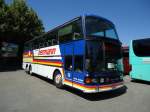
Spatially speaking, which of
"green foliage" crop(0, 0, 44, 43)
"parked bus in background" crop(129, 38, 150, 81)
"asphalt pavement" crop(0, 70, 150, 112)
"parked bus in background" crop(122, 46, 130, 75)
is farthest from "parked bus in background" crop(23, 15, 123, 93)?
"green foliage" crop(0, 0, 44, 43)

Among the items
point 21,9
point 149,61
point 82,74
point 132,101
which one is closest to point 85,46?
point 82,74

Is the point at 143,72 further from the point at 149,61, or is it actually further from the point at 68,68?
the point at 68,68

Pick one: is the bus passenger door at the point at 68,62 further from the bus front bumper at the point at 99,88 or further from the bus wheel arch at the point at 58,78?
the bus front bumper at the point at 99,88

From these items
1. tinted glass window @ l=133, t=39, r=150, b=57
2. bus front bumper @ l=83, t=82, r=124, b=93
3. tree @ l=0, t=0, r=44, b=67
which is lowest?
bus front bumper @ l=83, t=82, r=124, b=93

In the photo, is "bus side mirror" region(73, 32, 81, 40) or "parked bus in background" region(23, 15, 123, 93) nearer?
"parked bus in background" region(23, 15, 123, 93)

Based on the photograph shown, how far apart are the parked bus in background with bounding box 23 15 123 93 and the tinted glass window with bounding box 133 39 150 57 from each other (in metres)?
3.02

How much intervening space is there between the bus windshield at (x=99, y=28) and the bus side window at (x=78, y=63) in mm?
1093

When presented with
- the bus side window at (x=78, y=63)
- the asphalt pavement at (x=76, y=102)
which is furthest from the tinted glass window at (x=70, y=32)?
the asphalt pavement at (x=76, y=102)

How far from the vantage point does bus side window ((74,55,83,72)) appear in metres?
7.78

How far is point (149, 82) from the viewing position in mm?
11766

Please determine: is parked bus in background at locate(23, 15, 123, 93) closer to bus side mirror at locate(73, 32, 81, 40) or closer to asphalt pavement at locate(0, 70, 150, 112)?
bus side mirror at locate(73, 32, 81, 40)

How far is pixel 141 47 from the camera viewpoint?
37.0 ft

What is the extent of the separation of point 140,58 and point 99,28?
4305 millimetres

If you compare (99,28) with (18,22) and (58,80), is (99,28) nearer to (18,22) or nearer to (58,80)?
(58,80)
